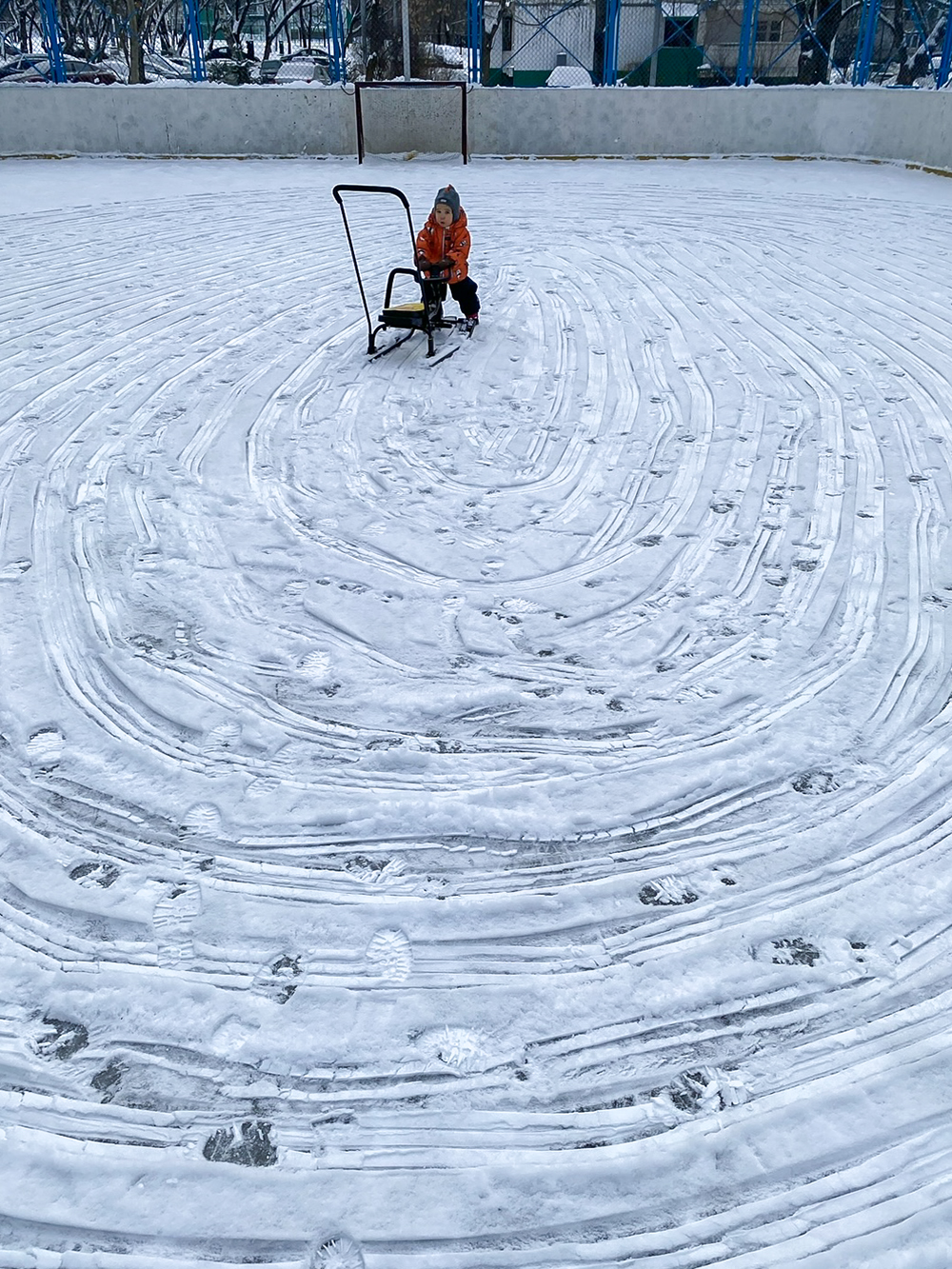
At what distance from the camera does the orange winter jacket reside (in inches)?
238

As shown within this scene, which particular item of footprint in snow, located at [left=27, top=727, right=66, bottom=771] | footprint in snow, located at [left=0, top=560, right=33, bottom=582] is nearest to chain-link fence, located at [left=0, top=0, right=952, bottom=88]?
footprint in snow, located at [left=0, top=560, right=33, bottom=582]

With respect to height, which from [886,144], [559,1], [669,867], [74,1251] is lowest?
[74,1251]

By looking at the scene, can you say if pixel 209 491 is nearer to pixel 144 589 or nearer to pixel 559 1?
pixel 144 589

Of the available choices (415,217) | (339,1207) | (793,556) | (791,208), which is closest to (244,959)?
(339,1207)

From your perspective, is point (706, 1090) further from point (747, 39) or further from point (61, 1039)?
point (747, 39)

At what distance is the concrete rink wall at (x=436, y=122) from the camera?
13.5 m

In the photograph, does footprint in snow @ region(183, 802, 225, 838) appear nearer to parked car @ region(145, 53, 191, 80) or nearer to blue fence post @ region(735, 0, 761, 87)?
blue fence post @ region(735, 0, 761, 87)

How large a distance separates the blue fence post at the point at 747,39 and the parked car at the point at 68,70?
12205 mm

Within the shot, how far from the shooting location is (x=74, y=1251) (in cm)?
157

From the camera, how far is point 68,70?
2112 centimetres

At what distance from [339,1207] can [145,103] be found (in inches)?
611

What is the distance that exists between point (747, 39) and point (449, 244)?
10.8 m

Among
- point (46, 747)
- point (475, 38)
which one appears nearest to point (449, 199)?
point (46, 747)

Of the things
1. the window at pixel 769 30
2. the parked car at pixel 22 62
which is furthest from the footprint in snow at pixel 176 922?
the parked car at pixel 22 62
